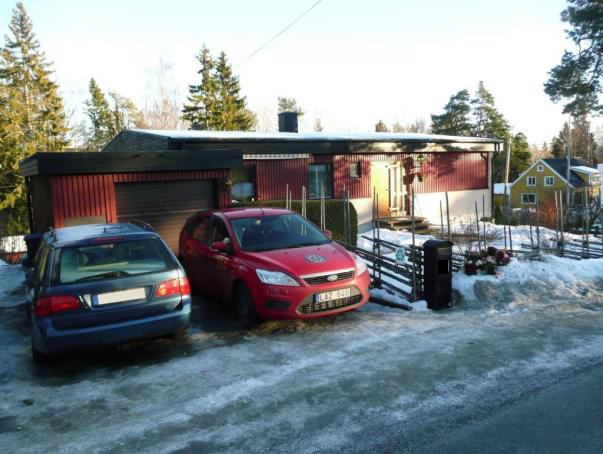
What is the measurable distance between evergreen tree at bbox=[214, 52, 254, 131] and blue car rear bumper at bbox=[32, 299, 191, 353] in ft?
131

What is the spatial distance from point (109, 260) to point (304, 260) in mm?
2497

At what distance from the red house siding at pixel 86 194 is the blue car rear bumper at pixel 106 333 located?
5.97 meters

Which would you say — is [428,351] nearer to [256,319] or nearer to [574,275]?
[256,319]

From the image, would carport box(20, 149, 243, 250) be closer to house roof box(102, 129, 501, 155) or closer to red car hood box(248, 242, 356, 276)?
house roof box(102, 129, 501, 155)

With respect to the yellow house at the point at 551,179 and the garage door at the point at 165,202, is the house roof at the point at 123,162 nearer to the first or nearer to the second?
the garage door at the point at 165,202

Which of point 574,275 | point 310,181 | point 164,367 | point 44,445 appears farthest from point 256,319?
point 310,181

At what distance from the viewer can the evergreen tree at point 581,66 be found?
69.2 feet

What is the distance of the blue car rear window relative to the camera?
5488mm

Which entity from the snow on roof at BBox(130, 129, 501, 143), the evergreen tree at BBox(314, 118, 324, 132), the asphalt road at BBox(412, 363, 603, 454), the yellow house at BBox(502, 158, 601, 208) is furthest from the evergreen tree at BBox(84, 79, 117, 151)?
the asphalt road at BBox(412, 363, 603, 454)

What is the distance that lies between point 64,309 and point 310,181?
1464cm

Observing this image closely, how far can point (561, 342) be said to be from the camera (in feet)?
19.9

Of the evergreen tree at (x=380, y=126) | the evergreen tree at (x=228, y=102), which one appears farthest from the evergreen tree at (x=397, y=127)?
the evergreen tree at (x=228, y=102)

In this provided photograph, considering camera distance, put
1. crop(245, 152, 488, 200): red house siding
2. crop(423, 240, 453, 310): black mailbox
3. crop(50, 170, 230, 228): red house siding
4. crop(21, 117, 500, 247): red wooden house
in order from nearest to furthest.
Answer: crop(423, 240, 453, 310): black mailbox, crop(50, 170, 230, 228): red house siding, crop(21, 117, 500, 247): red wooden house, crop(245, 152, 488, 200): red house siding

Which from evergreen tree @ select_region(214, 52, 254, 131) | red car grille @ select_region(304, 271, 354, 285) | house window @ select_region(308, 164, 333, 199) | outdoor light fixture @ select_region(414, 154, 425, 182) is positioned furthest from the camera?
evergreen tree @ select_region(214, 52, 254, 131)
